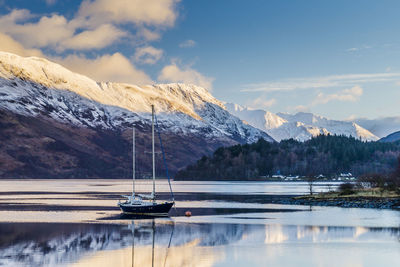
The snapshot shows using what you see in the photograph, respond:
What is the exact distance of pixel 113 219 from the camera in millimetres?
82125

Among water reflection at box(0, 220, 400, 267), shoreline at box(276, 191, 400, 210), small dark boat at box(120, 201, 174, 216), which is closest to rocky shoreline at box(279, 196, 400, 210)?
shoreline at box(276, 191, 400, 210)

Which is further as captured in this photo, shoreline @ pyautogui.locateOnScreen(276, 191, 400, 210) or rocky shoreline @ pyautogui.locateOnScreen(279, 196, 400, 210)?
shoreline @ pyautogui.locateOnScreen(276, 191, 400, 210)

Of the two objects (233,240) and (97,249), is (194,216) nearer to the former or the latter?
(233,240)

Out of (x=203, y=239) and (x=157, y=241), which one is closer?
(x=157, y=241)

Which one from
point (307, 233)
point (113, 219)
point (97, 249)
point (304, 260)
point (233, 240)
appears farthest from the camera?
point (113, 219)

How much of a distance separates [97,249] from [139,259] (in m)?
6.46

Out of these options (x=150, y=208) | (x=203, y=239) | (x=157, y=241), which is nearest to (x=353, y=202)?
(x=150, y=208)

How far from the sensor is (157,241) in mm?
58906

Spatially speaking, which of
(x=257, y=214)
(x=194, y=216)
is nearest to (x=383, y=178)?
(x=257, y=214)

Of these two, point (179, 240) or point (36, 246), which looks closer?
point (36, 246)

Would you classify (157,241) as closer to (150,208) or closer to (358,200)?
(150,208)

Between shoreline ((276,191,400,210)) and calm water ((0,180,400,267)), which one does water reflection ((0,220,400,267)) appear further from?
shoreline ((276,191,400,210))

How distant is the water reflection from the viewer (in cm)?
4750

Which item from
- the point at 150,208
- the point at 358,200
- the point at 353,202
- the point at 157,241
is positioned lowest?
the point at 157,241
